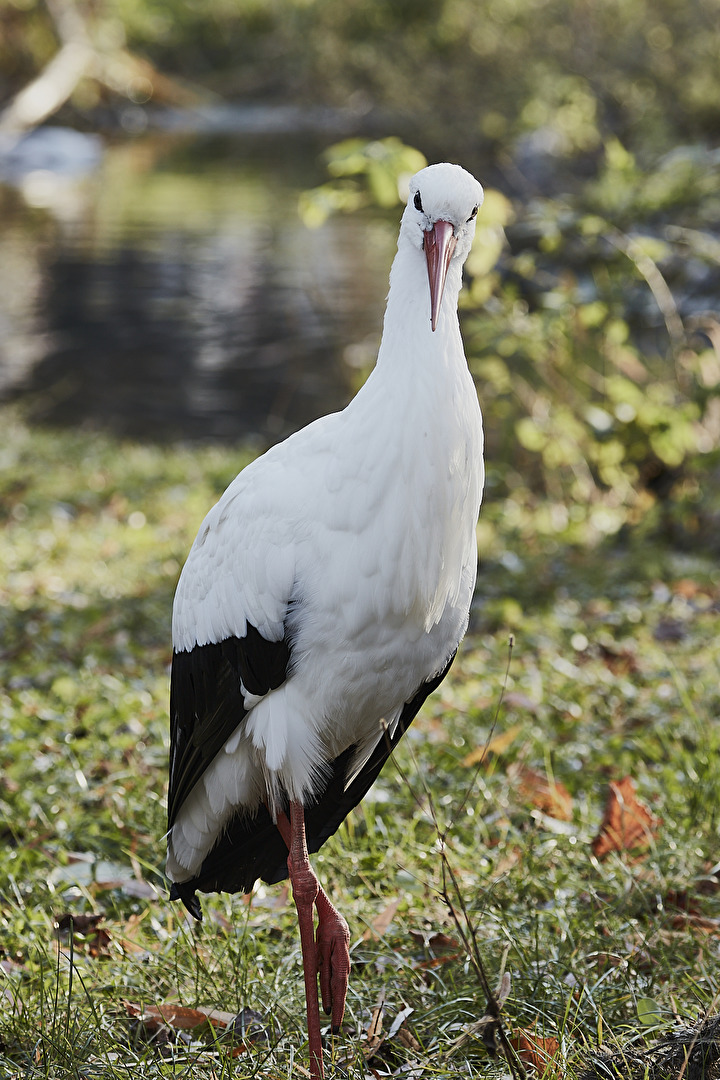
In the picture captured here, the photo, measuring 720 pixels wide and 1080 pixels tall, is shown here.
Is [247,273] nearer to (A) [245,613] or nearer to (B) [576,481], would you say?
(B) [576,481]

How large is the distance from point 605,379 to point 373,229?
14.1m

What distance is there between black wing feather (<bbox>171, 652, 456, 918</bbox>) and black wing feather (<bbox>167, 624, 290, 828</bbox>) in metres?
0.15

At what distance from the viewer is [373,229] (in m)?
19.3

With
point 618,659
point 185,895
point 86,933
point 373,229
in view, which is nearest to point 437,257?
point 185,895

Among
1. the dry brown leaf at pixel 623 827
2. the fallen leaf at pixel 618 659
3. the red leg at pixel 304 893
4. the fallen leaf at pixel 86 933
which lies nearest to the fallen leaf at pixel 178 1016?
the red leg at pixel 304 893

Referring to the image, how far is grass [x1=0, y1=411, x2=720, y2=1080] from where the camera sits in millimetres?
2240

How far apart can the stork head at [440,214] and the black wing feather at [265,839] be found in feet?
3.33

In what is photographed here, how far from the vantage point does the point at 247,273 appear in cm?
1664

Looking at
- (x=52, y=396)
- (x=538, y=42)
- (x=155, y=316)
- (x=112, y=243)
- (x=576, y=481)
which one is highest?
(x=538, y=42)

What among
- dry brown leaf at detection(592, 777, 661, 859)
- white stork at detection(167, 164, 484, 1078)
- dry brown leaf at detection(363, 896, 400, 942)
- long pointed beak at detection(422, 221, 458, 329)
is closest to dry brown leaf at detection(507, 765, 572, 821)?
dry brown leaf at detection(592, 777, 661, 859)

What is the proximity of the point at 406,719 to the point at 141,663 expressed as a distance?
1945 mm

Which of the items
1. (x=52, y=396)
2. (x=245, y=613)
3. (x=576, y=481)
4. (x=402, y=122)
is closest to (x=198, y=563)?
(x=245, y=613)

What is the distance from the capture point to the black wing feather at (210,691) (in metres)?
2.25

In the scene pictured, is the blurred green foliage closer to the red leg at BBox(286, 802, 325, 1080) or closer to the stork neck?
the stork neck
